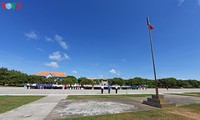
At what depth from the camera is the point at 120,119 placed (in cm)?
682

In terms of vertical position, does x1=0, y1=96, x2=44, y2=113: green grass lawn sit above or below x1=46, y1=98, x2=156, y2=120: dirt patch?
above

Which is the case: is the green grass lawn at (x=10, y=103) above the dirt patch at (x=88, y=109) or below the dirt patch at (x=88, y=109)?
above

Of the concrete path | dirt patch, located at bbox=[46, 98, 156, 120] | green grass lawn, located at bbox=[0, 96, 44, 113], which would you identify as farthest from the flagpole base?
green grass lawn, located at bbox=[0, 96, 44, 113]

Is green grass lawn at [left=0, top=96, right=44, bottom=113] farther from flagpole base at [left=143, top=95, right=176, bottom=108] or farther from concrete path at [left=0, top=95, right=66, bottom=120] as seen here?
flagpole base at [left=143, top=95, right=176, bottom=108]

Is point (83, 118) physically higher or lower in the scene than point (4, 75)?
lower

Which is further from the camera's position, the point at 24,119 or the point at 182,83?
the point at 182,83

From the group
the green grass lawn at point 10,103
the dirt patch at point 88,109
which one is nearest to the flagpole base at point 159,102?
the dirt patch at point 88,109

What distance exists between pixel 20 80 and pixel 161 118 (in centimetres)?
6999

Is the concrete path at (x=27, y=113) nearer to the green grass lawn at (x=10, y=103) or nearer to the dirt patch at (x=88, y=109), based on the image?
the dirt patch at (x=88, y=109)

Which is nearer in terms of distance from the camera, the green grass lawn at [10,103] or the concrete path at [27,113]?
the concrete path at [27,113]

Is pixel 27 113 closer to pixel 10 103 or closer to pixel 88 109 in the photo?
pixel 88 109

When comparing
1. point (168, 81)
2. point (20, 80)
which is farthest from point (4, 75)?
point (168, 81)

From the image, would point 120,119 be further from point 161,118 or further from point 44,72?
point 44,72

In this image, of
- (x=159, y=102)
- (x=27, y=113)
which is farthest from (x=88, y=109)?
(x=159, y=102)
